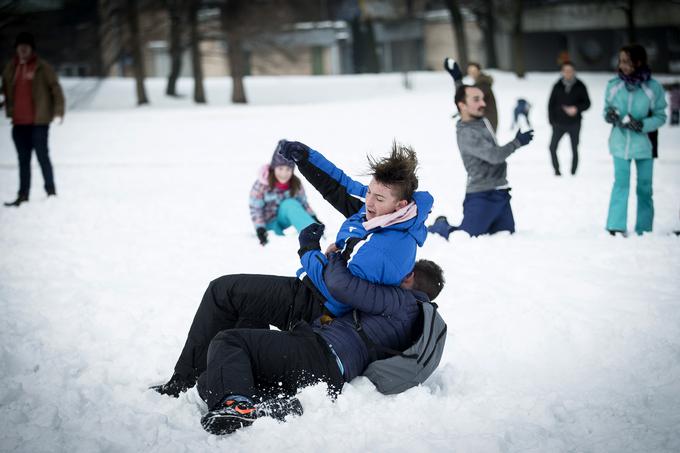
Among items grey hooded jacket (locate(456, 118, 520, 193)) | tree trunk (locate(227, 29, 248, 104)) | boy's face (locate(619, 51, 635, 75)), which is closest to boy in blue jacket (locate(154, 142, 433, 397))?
grey hooded jacket (locate(456, 118, 520, 193))

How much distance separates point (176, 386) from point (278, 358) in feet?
2.07

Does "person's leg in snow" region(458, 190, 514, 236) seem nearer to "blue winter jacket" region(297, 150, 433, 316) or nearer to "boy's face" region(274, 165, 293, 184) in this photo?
"boy's face" region(274, 165, 293, 184)

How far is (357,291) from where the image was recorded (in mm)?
3625

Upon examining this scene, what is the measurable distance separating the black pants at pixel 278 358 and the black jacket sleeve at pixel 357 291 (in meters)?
0.25

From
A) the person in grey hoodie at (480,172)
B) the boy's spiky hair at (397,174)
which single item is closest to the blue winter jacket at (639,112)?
the person in grey hoodie at (480,172)

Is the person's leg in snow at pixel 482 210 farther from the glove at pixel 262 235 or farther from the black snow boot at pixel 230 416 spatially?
the black snow boot at pixel 230 416

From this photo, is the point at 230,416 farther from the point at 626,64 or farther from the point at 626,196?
the point at 626,64

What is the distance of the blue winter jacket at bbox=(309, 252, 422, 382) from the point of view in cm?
363

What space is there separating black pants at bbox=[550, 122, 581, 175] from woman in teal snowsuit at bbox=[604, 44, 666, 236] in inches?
178

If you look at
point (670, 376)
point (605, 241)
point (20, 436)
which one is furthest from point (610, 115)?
point (20, 436)

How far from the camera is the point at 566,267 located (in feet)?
20.8

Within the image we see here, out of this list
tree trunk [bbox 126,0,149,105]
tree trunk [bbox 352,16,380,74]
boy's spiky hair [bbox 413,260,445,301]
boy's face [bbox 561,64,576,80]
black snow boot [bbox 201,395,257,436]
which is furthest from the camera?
tree trunk [bbox 352,16,380,74]

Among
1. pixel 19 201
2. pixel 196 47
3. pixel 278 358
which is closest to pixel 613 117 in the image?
pixel 278 358

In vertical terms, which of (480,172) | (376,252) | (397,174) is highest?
(397,174)
